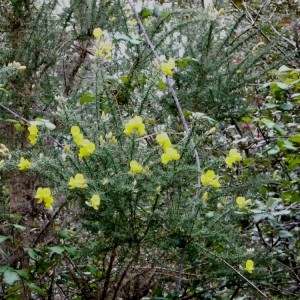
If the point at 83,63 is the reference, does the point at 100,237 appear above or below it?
below

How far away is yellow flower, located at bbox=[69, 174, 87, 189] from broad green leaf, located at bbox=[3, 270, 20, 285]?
0.43 metres

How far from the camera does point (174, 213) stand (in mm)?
1205

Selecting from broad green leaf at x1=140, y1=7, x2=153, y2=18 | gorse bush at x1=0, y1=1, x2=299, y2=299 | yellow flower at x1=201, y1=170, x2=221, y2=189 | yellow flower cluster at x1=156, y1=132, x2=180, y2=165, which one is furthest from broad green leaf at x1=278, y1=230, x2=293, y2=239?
broad green leaf at x1=140, y1=7, x2=153, y2=18

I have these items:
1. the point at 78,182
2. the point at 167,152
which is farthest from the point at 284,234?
the point at 78,182

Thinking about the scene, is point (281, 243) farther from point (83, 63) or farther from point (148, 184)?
point (83, 63)

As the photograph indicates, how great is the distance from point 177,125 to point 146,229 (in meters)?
0.60

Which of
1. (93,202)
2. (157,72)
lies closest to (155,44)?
(157,72)

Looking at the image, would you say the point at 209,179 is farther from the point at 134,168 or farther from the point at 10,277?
the point at 10,277

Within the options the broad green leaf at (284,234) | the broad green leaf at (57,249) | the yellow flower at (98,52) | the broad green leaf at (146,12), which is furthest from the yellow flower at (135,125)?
the broad green leaf at (284,234)

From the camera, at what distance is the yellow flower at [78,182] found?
3.50ft

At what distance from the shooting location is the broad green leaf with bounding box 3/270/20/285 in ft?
4.27

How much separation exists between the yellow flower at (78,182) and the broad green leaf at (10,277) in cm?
43

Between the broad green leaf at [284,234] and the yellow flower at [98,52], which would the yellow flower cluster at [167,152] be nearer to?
the yellow flower at [98,52]

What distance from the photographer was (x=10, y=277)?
132 cm
